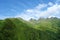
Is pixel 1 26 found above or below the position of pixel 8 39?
above

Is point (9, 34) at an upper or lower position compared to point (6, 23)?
lower

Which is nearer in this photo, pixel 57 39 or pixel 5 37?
pixel 5 37

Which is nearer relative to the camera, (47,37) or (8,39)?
(8,39)

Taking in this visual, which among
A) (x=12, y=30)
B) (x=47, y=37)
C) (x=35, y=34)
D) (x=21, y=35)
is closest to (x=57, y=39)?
(x=47, y=37)

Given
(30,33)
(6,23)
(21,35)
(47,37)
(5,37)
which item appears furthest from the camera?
(47,37)

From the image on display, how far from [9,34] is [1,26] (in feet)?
17.7

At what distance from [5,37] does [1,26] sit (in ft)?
20.1

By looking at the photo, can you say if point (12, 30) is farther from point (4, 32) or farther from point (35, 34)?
point (35, 34)

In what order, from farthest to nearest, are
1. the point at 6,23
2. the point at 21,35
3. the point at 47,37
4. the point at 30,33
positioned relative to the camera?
the point at 47,37 < the point at 30,33 < the point at 21,35 < the point at 6,23

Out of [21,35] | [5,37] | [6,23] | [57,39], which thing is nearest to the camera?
[5,37]

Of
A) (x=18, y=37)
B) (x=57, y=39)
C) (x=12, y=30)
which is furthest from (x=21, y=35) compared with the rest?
(x=57, y=39)

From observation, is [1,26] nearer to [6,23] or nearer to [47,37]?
[6,23]

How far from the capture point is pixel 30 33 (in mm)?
74188

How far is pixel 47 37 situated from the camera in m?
87.5
